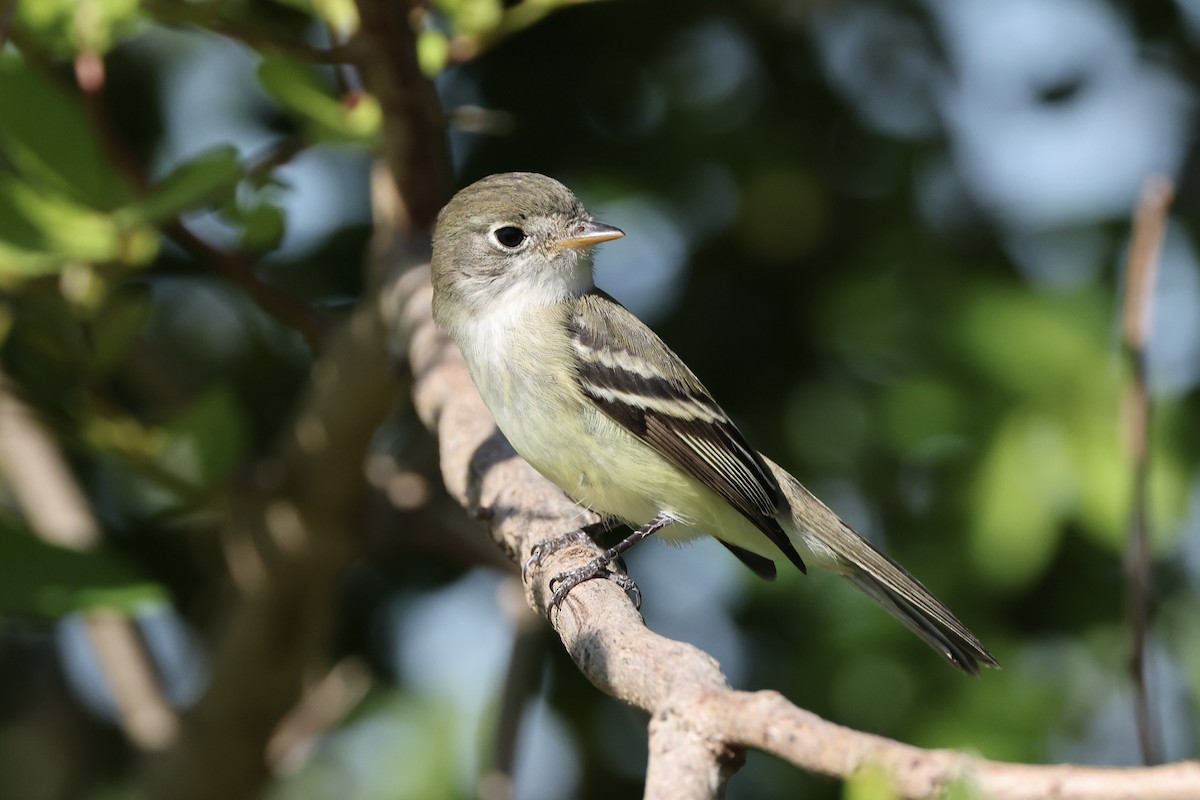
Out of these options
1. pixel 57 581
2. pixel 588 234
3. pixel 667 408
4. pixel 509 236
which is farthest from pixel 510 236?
pixel 57 581

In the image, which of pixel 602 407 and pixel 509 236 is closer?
pixel 602 407

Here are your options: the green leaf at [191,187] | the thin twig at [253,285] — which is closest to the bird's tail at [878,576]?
the thin twig at [253,285]

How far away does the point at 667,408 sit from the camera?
367 centimetres

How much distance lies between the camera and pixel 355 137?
3117mm

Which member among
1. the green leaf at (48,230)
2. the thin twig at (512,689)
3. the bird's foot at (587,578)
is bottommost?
the thin twig at (512,689)

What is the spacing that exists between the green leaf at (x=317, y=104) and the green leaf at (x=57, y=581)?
1108 millimetres

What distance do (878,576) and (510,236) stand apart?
1447 millimetres

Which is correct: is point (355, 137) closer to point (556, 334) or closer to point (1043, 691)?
point (556, 334)

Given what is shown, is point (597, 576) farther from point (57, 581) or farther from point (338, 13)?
point (338, 13)

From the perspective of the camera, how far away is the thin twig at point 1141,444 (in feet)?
8.27

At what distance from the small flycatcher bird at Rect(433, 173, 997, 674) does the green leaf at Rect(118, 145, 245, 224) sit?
0.89 metres

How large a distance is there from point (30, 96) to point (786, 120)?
239cm

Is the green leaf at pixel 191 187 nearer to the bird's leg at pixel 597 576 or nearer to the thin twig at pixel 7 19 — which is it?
the thin twig at pixel 7 19

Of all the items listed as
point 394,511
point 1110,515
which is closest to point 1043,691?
point 1110,515
